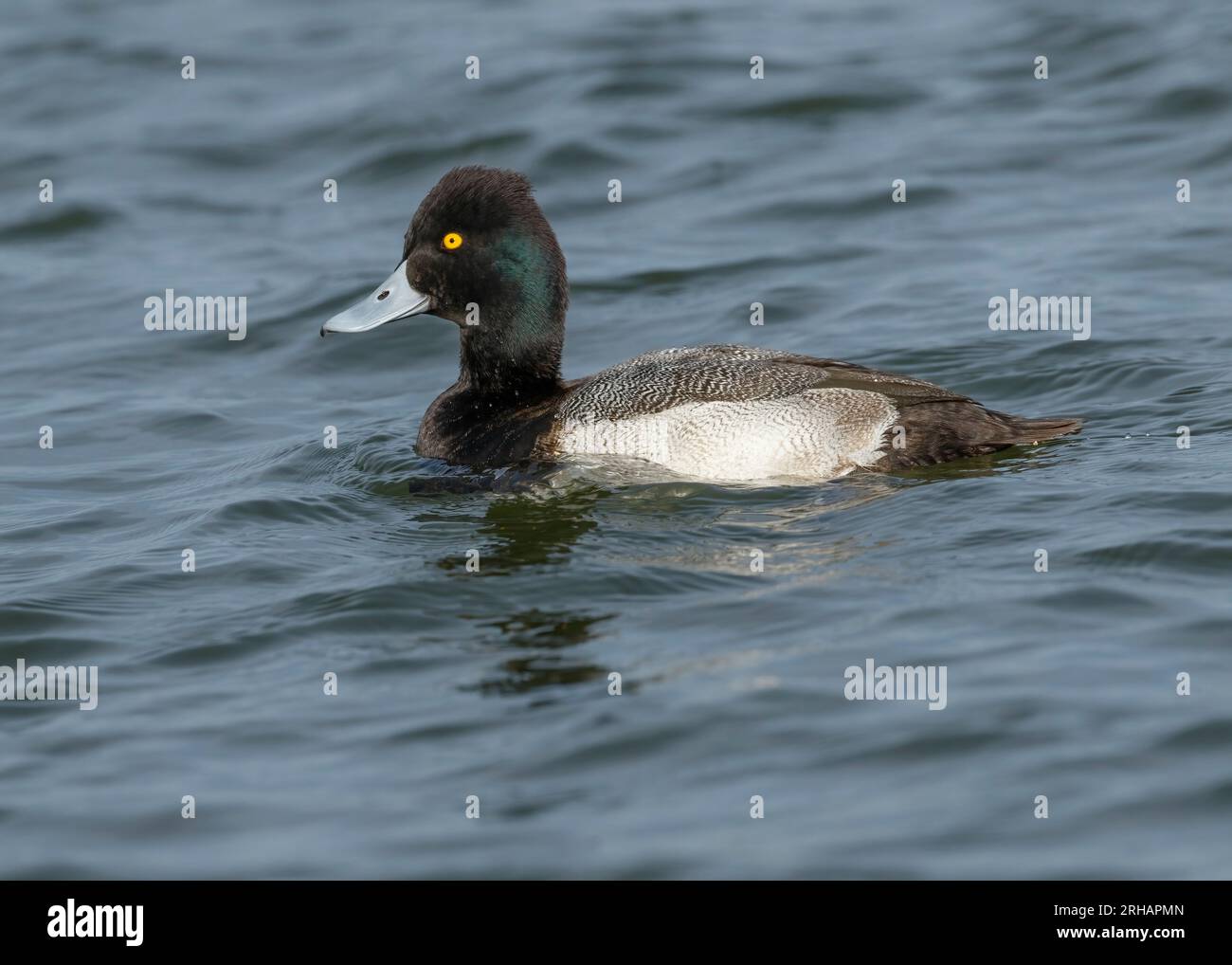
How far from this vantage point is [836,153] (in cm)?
1526

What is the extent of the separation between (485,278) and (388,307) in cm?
59

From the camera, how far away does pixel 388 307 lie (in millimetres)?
9336

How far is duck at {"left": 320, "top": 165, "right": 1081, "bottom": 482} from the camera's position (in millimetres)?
8344

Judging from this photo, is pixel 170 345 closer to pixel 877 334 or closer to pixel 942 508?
pixel 877 334

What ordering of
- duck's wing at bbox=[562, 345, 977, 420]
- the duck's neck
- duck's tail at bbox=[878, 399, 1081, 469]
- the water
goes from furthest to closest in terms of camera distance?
the duck's neck < duck's wing at bbox=[562, 345, 977, 420] < duck's tail at bbox=[878, 399, 1081, 469] < the water

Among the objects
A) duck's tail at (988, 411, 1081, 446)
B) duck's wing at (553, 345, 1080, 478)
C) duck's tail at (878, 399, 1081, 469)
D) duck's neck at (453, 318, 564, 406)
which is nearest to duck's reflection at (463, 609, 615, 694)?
duck's wing at (553, 345, 1080, 478)

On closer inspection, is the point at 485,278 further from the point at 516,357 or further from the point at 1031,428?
the point at 1031,428

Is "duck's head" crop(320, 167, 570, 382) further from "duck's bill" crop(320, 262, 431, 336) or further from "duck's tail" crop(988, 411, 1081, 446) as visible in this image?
"duck's tail" crop(988, 411, 1081, 446)

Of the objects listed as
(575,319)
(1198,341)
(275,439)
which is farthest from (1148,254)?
(275,439)

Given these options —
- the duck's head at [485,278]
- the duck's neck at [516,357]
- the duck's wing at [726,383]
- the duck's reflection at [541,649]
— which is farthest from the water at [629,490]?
the duck's head at [485,278]

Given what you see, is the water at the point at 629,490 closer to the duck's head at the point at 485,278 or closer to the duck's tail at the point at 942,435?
the duck's tail at the point at 942,435

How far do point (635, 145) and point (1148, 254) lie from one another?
5090mm

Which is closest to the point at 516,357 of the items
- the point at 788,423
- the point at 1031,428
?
the point at 788,423

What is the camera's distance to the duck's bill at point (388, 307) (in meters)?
9.27
